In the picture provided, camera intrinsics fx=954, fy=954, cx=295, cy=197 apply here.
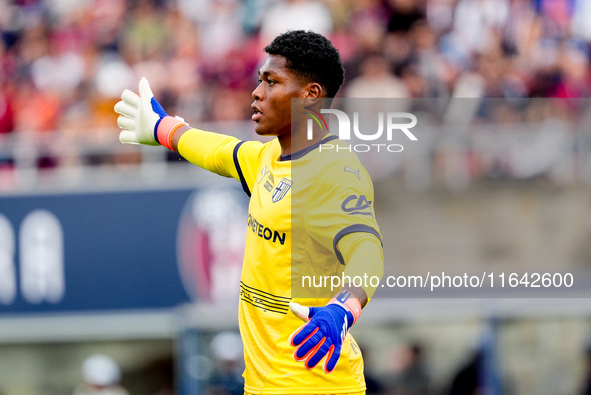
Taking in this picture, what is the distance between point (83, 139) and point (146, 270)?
1.72 m

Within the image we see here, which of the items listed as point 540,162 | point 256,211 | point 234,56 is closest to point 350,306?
point 256,211

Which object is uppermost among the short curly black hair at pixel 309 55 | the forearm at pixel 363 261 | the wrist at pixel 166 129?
the short curly black hair at pixel 309 55

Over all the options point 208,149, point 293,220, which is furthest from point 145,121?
point 293,220

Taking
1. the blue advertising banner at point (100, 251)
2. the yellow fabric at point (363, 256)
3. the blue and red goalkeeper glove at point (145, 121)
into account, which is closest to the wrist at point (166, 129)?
the blue and red goalkeeper glove at point (145, 121)

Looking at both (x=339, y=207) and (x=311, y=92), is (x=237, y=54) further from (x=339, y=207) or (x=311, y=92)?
→ (x=339, y=207)

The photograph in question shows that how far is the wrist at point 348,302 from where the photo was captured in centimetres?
372

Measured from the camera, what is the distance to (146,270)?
11.1 m

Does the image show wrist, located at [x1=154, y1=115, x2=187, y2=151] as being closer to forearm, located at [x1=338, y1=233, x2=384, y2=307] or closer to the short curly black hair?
the short curly black hair

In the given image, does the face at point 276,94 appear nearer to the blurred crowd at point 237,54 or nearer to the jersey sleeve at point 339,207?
the jersey sleeve at point 339,207

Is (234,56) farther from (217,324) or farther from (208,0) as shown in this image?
(217,324)

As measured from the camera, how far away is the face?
4.29 m

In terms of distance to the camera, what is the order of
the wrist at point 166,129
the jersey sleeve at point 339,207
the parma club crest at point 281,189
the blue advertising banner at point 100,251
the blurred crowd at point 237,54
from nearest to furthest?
the jersey sleeve at point 339,207 < the parma club crest at point 281,189 < the wrist at point 166,129 < the blurred crowd at point 237,54 < the blue advertising banner at point 100,251

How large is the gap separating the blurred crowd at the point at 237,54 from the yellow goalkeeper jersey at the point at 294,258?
6.08 metres

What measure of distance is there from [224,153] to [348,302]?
4.14 feet
